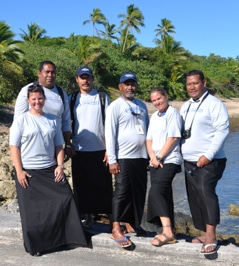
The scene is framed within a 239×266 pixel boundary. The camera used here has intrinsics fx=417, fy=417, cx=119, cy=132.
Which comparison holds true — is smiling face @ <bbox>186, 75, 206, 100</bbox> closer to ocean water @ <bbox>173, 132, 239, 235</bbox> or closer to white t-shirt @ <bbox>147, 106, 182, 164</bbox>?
white t-shirt @ <bbox>147, 106, 182, 164</bbox>

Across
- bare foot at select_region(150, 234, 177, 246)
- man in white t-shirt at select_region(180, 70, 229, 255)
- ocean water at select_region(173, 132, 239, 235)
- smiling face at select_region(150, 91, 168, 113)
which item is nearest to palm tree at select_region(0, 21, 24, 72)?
ocean water at select_region(173, 132, 239, 235)

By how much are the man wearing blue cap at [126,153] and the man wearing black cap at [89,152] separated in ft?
1.19

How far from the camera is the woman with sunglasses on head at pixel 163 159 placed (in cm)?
431

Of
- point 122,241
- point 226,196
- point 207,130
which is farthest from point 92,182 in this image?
point 226,196

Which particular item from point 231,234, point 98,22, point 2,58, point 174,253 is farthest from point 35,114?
point 98,22

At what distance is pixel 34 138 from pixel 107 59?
37122 mm

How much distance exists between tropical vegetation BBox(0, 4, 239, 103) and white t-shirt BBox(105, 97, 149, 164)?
22.4m

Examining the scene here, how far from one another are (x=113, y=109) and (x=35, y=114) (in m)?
0.83

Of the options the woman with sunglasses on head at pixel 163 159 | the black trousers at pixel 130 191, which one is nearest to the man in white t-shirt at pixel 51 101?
the black trousers at pixel 130 191

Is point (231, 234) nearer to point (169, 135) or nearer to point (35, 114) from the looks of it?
point (169, 135)

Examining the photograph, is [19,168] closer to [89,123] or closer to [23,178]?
[23,178]

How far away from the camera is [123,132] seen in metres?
4.55

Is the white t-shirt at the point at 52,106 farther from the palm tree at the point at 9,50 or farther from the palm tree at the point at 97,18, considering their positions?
the palm tree at the point at 97,18

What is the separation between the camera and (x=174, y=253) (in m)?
4.20
